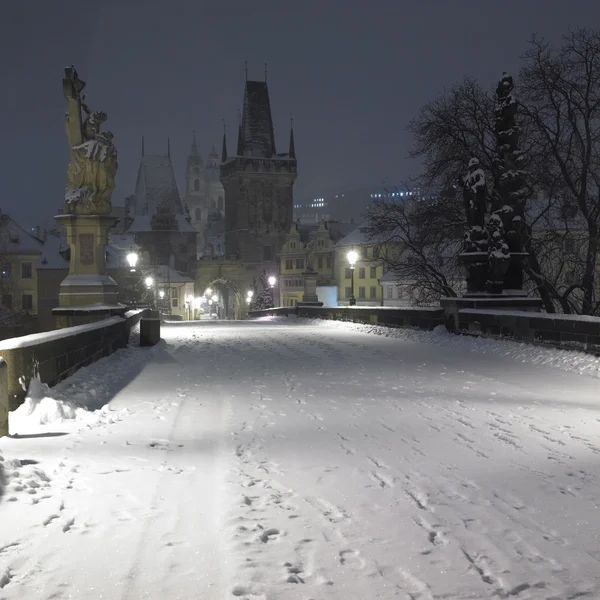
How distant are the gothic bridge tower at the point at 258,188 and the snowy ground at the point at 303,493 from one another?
108665 millimetres

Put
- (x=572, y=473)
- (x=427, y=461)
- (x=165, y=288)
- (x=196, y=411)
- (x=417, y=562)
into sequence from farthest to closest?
(x=165, y=288) < (x=196, y=411) < (x=427, y=461) < (x=572, y=473) < (x=417, y=562)

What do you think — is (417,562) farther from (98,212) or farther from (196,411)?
(98,212)

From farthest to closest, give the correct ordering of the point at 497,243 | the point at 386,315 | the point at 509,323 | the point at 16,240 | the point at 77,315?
the point at 16,240 → the point at 386,315 → the point at 497,243 → the point at 77,315 → the point at 509,323

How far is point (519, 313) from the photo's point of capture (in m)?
16.6

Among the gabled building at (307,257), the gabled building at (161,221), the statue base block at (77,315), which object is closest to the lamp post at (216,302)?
the gabled building at (161,221)

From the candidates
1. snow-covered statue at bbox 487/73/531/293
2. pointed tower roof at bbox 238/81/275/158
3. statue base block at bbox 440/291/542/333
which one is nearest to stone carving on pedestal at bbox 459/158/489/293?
snow-covered statue at bbox 487/73/531/293

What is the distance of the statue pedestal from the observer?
19109 mm

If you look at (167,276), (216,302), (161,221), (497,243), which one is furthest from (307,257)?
(497,243)

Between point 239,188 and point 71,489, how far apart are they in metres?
118

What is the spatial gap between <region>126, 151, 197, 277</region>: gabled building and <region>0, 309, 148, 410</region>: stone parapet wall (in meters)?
89.4

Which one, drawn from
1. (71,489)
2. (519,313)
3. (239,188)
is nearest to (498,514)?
(71,489)

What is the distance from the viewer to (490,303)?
19.4 metres

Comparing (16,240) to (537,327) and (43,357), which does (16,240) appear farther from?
(43,357)

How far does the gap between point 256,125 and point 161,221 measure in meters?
26.0
